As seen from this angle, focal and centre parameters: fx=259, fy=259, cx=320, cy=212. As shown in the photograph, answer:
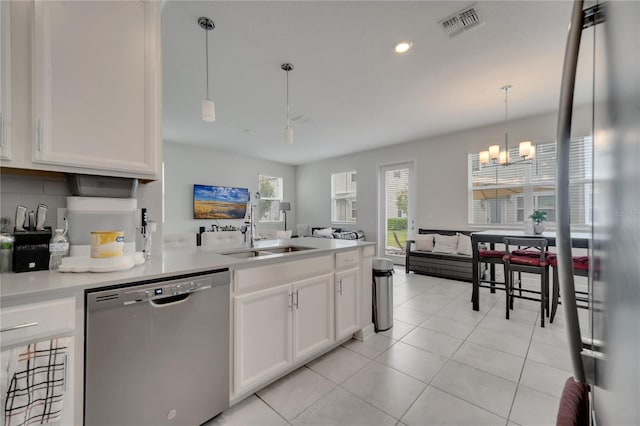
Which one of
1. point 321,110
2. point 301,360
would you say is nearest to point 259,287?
point 301,360

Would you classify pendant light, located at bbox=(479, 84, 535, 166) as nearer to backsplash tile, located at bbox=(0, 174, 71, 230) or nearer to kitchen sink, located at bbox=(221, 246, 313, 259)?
kitchen sink, located at bbox=(221, 246, 313, 259)

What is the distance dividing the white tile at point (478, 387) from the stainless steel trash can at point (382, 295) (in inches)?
27.3

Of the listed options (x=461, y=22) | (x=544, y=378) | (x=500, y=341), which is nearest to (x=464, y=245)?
(x=500, y=341)

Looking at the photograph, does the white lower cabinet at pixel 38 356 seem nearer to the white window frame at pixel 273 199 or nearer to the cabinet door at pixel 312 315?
the cabinet door at pixel 312 315

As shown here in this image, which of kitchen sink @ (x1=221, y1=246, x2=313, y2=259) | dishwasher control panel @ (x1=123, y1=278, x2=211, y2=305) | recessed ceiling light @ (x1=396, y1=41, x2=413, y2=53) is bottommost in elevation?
dishwasher control panel @ (x1=123, y1=278, x2=211, y2=305)

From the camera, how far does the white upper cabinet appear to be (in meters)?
1.13

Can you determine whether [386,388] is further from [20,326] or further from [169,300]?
[20,326]

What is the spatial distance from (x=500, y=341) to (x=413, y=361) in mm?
953

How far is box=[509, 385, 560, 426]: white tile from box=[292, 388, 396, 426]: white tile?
742 mm

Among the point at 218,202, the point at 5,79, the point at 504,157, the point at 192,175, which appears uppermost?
the point at 192,175

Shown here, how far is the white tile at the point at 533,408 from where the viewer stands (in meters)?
1.46

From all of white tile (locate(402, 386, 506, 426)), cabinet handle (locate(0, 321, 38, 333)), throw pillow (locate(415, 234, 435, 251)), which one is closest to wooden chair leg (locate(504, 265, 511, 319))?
white tile (locate(402, 386, 506, 426))

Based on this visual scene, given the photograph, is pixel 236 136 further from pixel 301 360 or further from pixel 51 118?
pixel 301 360

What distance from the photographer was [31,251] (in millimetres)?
1264
